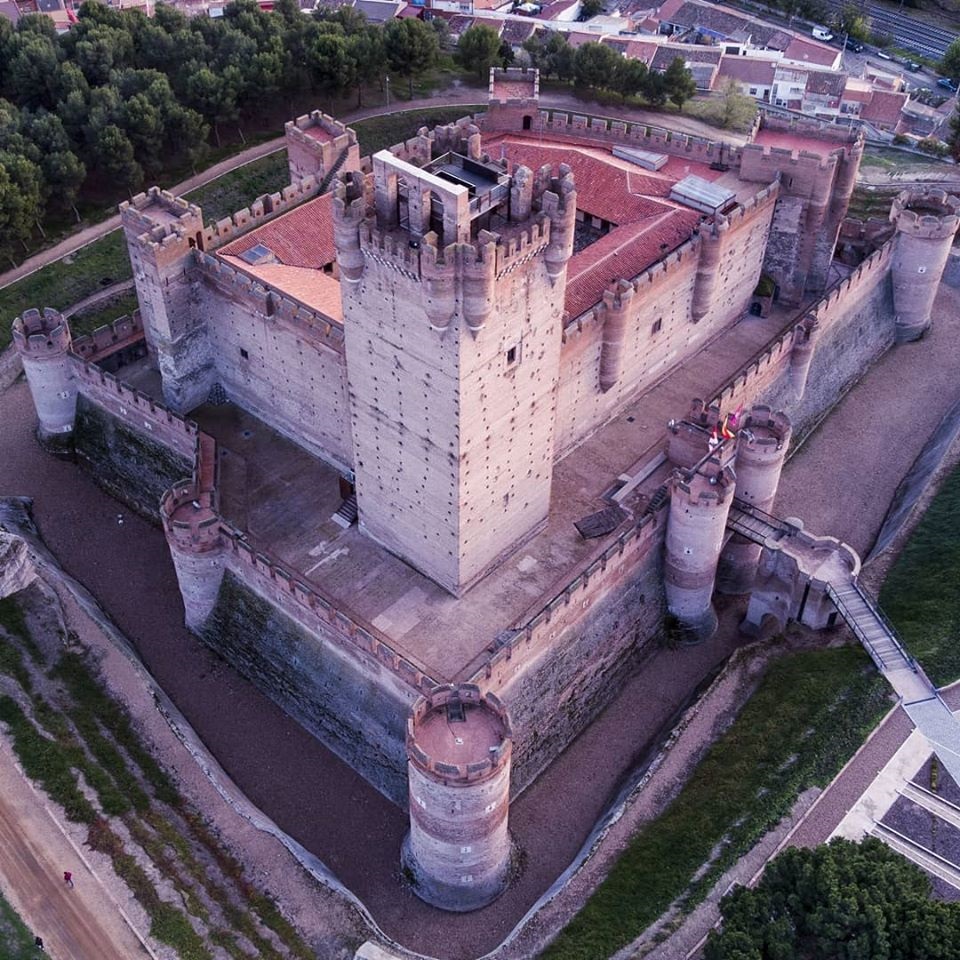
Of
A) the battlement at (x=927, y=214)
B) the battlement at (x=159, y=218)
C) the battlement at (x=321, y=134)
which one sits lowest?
the battlement at (x=927, y=214)

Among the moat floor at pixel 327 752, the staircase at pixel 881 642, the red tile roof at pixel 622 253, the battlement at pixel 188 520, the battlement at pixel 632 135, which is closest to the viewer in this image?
the moat floor at pixel 327 752

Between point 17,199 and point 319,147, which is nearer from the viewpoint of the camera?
point 319,147

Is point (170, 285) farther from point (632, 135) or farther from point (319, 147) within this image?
point (632, 135)

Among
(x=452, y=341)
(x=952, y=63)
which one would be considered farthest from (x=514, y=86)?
(x=952, y=63)

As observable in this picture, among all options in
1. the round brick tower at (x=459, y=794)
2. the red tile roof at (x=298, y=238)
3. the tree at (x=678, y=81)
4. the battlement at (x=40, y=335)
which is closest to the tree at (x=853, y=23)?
the tree at (x=678, y=81)

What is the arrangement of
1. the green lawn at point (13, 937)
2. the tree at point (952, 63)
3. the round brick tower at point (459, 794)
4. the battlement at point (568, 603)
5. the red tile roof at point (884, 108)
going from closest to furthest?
the green lawn at point (13, 937), the round brick tower at point (459, 794), the battlement at point (568, 603), the red tile roof at point (884, 108), the tree at point (952, 63)

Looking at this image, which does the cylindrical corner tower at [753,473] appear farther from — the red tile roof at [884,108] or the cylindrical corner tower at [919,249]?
the red tile roof at [884,108]
